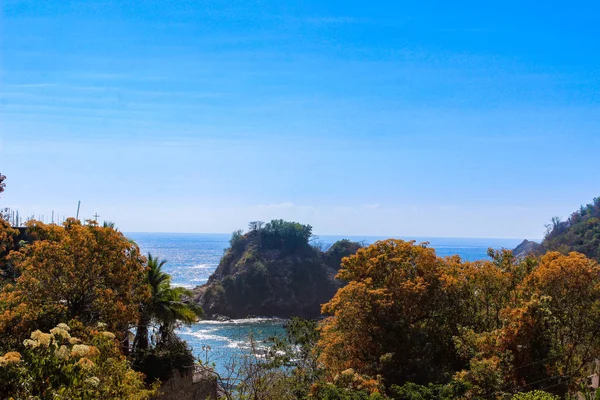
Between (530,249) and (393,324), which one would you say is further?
(530,249)

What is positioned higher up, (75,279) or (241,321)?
(75,279)

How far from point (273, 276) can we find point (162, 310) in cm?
6293

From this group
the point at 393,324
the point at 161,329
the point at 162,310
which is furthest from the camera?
the point at 161,329

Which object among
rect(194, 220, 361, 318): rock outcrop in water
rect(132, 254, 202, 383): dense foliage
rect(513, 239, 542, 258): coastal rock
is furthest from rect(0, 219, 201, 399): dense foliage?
rect(194, 220, 361, 318): rock outcrop in water

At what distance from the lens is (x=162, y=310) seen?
22.5 metres

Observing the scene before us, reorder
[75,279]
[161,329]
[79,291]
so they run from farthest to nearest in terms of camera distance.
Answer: [161,329], [79,291], [75,279]

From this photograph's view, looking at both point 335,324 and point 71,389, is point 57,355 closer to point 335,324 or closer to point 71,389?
point 71,389

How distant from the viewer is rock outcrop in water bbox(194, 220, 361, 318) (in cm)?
8025

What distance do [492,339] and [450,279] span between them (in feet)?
9.46

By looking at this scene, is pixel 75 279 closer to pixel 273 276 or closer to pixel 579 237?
pixel 273 276

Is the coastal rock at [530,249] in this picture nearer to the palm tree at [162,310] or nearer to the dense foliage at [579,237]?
the dense foliage at [579,237]

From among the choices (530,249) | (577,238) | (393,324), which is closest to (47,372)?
(393,324)

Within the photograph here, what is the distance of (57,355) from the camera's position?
7469mm

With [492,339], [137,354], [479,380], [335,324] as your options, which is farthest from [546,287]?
[137,354]
